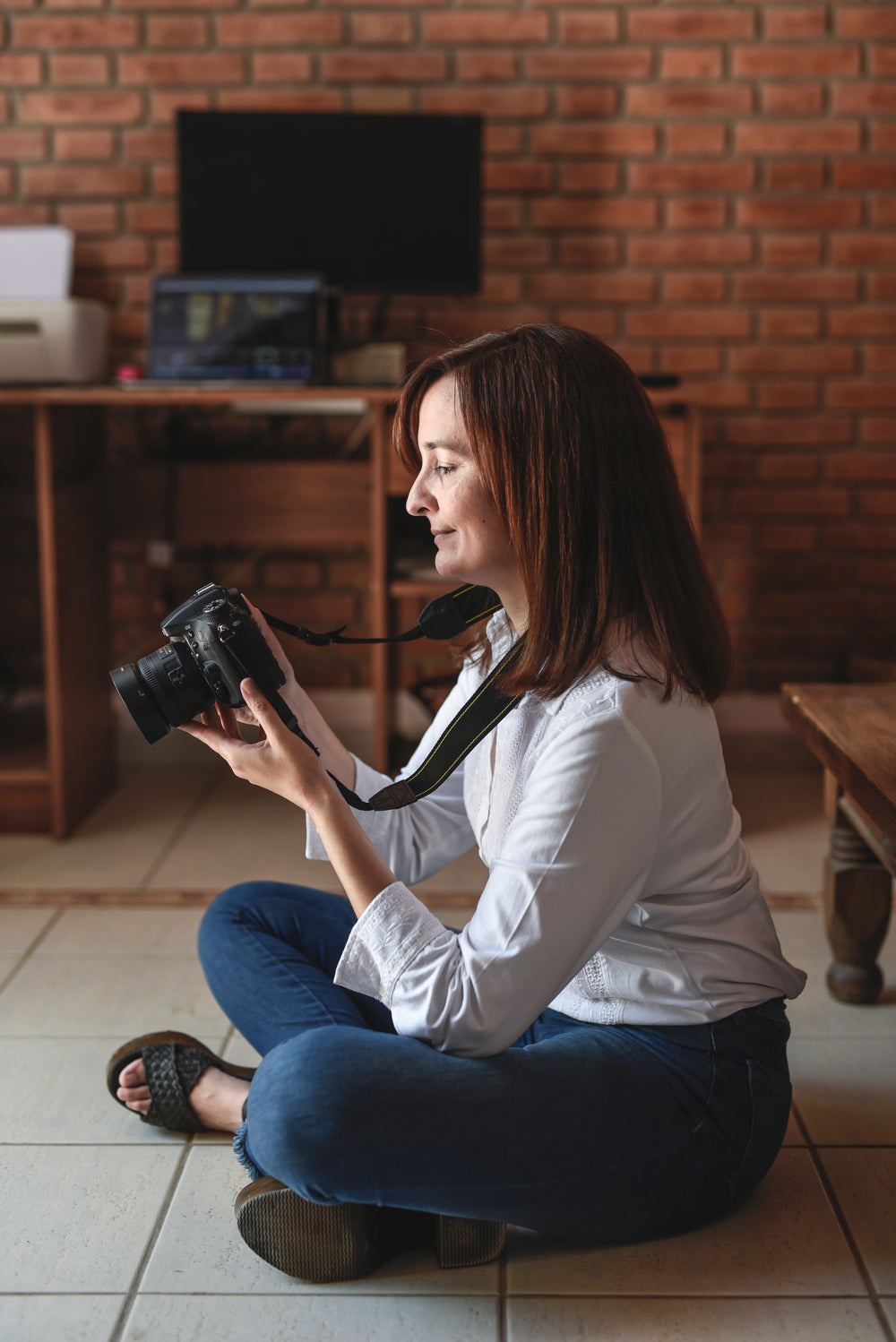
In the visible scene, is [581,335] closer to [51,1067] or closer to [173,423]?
[51,1067]

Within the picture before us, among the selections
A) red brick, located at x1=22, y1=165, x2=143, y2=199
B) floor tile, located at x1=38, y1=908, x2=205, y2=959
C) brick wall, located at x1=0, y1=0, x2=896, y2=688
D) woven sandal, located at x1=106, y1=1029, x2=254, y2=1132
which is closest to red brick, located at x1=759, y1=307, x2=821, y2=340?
brick wall, located at x1=0, y1=0, x2=896, y2=688

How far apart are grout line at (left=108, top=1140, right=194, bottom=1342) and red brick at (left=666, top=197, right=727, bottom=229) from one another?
223cm

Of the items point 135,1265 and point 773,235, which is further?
point 773,235

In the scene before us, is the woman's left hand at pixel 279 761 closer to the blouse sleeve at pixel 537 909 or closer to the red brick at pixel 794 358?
the blouse sleeve at pixel 537 909

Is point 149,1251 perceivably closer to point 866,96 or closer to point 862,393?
point 862,393

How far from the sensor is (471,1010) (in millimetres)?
1073

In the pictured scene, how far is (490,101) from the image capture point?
9.34 ft

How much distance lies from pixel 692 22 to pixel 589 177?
381 millimetres

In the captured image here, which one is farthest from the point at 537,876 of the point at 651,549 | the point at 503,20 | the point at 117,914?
the point at 503,20

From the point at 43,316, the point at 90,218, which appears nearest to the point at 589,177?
the point at 90,218

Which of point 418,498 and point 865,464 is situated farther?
point 865,464

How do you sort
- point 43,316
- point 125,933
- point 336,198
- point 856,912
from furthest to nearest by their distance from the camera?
point 336,198
point 43,316
point 125,933
point 856,912

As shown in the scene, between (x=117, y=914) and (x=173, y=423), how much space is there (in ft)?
3.93

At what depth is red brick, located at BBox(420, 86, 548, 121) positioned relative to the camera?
2.84m
